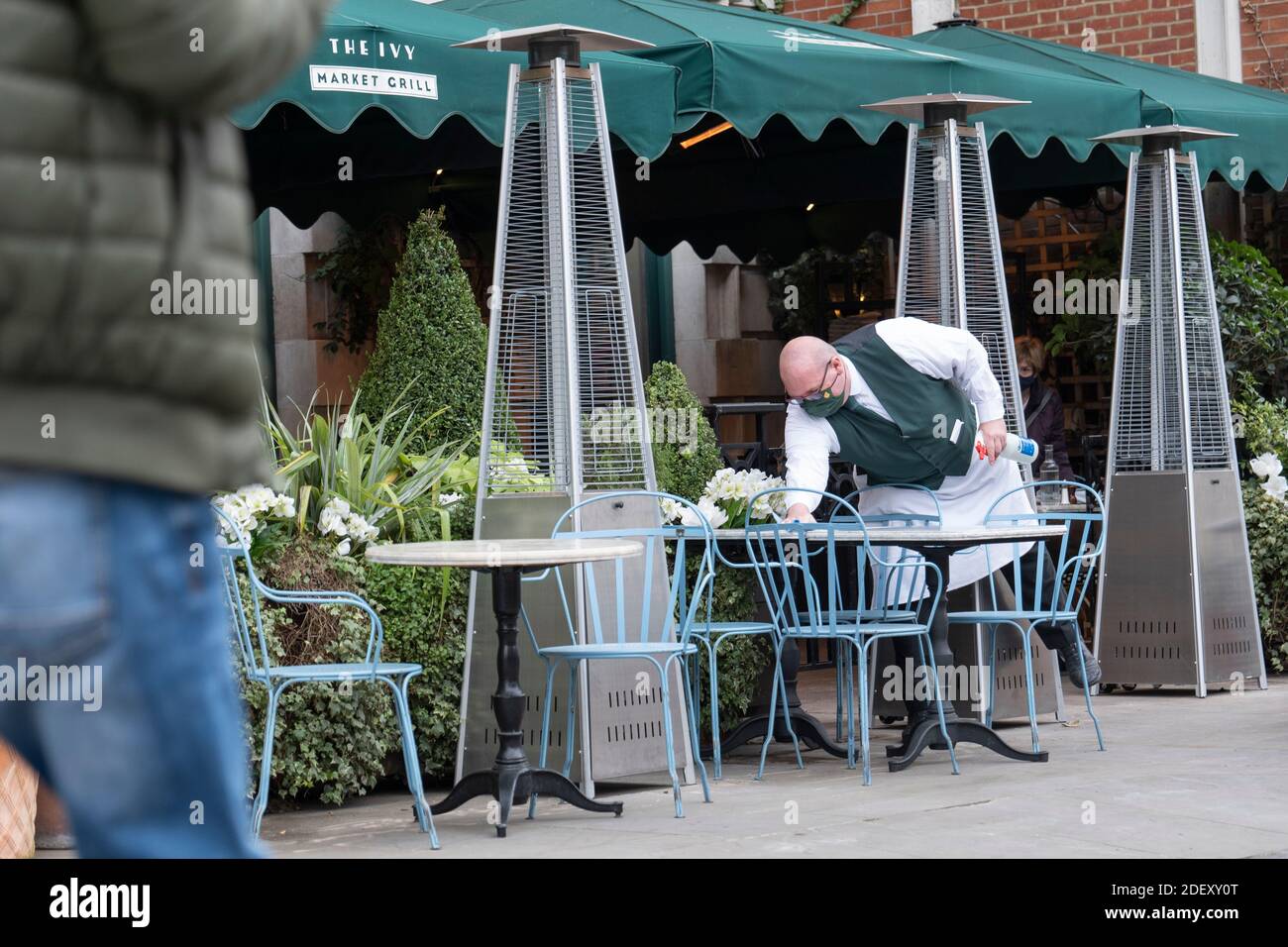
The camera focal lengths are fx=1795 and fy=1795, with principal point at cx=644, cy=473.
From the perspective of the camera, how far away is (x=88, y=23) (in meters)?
1.77

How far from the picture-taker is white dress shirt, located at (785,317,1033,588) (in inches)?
287

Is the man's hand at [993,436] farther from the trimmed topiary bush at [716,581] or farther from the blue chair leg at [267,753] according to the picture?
the blue chair leg at [267,753]

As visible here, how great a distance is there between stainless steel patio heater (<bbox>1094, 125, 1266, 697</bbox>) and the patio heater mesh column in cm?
121

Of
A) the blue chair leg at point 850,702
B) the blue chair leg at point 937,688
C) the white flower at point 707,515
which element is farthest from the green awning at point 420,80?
the blue chair leg at point 937,688

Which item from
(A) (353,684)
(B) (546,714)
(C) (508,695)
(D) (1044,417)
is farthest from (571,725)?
(D) (1044,417)

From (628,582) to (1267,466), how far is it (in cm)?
441

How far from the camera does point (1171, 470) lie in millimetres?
9102

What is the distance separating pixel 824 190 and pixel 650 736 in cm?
533

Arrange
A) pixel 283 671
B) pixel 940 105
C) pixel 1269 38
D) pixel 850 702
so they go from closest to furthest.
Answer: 1. pixel 283 671
2. pixel 850 702
3. pixel 940 105
4. pixel 1269 38

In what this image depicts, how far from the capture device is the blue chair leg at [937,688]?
6898 millimetres

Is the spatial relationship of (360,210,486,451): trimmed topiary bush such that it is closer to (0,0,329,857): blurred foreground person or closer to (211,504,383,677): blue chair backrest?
(211,504,383,677): blue chair backrest

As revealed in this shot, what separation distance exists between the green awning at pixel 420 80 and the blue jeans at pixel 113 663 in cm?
462

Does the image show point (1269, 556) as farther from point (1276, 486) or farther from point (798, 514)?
point (798, 514)

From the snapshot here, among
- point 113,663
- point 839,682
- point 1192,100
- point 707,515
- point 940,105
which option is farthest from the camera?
point 1192,100
